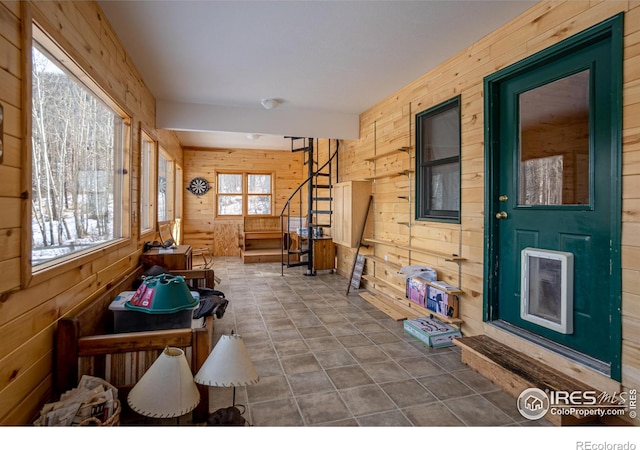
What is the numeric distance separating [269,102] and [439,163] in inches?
95.4

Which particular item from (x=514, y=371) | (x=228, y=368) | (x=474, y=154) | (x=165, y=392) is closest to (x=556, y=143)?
(x=474, y=154)

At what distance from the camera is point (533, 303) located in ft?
8.50

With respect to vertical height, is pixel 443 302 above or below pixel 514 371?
above

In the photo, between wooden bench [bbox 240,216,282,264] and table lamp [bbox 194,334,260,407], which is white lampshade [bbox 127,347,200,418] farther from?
wooden bench [bbox 240,216,282,264]

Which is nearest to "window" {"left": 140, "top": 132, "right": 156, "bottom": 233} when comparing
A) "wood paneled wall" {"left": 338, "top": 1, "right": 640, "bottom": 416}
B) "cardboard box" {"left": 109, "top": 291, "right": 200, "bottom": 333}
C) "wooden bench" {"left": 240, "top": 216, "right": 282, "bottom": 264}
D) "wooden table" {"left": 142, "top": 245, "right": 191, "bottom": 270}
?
"wooden table" {"left": 142, "top": 245, "right": 191, "bottom": 270}

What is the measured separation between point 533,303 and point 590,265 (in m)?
0.51

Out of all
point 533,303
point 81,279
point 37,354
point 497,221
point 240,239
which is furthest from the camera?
point 240,239

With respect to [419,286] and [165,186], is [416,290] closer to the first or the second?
[419,286]

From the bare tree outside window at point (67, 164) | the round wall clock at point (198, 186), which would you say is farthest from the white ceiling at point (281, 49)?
the round wall clock at point (198, 186)

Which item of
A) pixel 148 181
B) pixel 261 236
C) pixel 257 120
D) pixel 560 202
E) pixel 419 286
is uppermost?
pixel 257 120

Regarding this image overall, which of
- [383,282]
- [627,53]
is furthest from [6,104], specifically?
[383,282]

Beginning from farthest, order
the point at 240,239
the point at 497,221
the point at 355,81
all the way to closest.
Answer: the point at 240,239 < the point at 355,81 < the point at 497,221

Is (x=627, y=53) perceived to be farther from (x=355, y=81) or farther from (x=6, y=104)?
(x=6, y=104)

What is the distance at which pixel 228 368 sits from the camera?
65.5 inches
